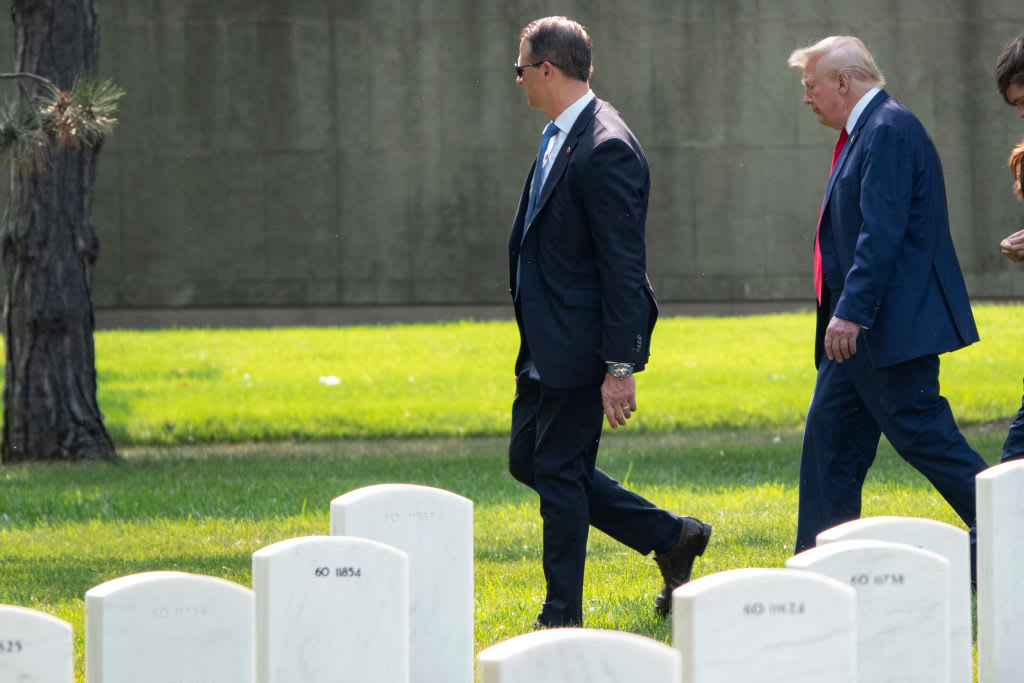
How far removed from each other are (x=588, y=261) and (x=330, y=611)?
194cm

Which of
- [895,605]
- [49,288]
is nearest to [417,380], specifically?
[49,288]

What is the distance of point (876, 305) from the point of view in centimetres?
473

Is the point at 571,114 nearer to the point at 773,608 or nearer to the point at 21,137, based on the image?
the point at 773,608

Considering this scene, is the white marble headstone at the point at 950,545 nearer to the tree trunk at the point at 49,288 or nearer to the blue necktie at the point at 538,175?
the blue necktie at the point at 538,175

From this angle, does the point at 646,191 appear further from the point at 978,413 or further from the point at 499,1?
the point at 499,1

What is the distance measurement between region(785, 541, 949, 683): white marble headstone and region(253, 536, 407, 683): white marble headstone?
859 mm

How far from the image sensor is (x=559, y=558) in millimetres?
4414

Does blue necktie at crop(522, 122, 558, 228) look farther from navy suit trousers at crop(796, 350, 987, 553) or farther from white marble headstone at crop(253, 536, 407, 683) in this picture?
white marble headstone at crop(253, 536, 407, 683)

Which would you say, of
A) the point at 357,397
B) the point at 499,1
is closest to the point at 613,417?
the point at 357,397

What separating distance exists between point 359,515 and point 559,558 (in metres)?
1.12

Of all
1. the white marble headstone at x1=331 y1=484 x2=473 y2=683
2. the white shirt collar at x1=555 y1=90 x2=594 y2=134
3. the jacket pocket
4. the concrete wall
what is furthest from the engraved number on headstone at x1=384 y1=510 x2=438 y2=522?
the concrete wall

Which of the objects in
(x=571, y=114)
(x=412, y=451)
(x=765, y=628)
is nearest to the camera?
(x=765, y=628)

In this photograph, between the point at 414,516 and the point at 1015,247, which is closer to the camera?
the point at 414,516

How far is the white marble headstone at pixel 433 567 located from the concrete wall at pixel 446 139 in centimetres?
1745
